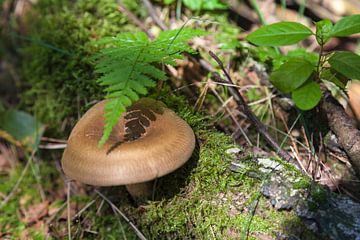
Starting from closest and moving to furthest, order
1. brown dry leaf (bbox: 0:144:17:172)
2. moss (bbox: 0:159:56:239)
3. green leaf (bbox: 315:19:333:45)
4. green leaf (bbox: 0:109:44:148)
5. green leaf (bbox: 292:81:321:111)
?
1. green leaf (bbox: 292:81:321:111)
2. green leaf (bbox: 315:19:333:45)
3. moss (bbox: 0:159:56:239)
4. green leaf (bbox: 0:109:44:148)
5. brown dry leaf (bbox: 0:144:17:172)

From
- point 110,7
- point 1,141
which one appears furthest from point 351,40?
point 1,141

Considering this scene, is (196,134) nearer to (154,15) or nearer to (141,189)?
(141,189)

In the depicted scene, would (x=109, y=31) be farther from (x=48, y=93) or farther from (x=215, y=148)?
(x=215, y=148)

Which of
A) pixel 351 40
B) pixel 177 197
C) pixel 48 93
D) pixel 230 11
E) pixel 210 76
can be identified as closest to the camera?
pixel 177 197

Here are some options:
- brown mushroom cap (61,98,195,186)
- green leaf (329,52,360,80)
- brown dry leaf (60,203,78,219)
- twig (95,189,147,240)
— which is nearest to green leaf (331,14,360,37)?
green leaf (329,52,360,80)

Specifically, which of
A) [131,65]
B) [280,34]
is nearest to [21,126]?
[131,65]

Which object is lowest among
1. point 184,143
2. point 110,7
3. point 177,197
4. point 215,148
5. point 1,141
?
point 1,141

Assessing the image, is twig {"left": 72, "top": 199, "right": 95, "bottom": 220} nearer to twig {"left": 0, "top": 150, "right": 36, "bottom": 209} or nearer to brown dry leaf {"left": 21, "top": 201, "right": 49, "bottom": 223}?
brown dry leaf {"left": 21, "top": 201, "right": 49, "bottom": 223}
